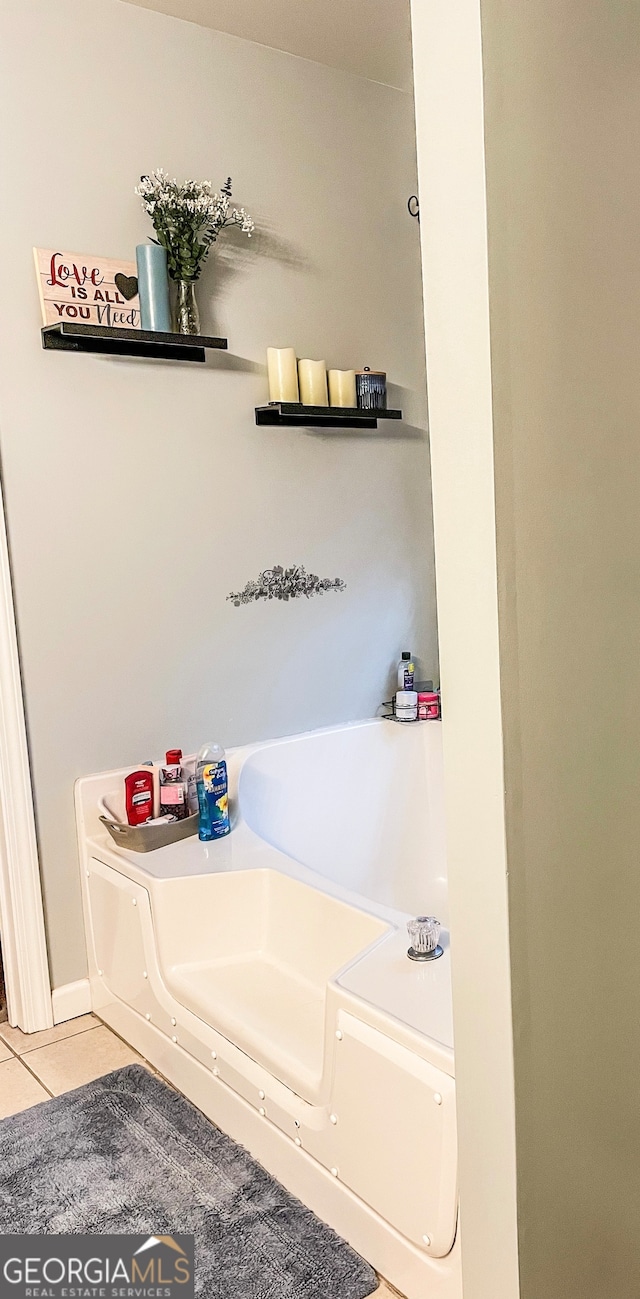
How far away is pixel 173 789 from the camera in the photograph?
2.48 m

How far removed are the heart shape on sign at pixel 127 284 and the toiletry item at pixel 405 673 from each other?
4.37 feet

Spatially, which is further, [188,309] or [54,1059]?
[188,309]

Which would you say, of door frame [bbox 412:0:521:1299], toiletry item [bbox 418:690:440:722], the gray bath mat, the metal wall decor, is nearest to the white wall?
the metal wall decor

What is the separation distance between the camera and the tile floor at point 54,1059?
2.17 metres

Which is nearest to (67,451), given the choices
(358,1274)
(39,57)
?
(39,57)

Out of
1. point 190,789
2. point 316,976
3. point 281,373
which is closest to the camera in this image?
point 316,976

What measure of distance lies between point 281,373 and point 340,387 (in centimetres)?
21

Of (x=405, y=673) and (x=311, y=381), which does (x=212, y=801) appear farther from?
(x=311, y=381)

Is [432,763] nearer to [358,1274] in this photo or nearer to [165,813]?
[165,813]

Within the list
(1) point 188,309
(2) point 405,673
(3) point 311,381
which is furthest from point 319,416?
(2) point 405,673

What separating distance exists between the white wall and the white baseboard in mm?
35

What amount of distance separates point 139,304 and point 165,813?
1.26 metres

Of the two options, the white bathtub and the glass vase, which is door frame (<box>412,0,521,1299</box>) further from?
the glass vase

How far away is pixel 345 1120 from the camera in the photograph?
5.28 ft
